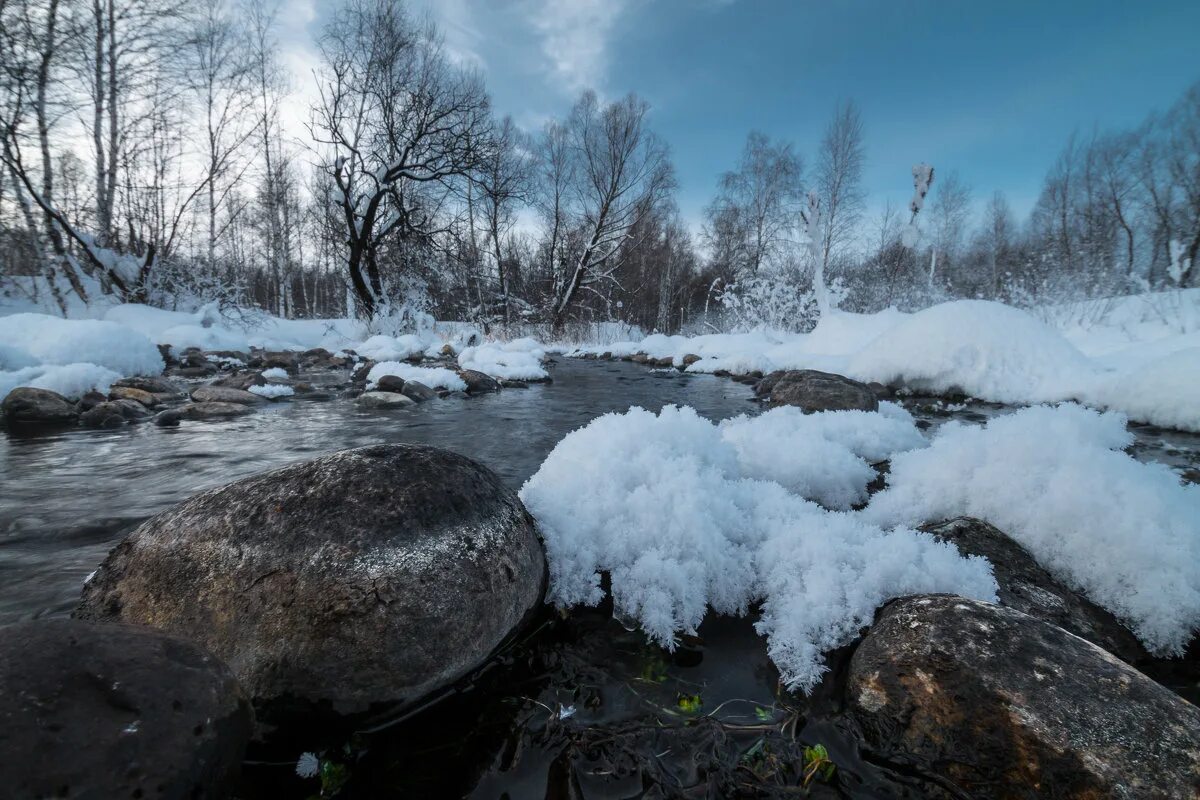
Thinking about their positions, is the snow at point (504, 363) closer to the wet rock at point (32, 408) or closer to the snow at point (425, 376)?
the snow at point (425, 376)

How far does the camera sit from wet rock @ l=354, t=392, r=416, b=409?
6.14 metres

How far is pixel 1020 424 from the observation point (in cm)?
238

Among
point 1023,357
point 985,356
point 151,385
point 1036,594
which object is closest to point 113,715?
point 1036,594

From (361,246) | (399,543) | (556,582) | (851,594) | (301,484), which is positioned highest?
(361,246)

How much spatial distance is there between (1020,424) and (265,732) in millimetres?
3255

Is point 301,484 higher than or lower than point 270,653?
higher

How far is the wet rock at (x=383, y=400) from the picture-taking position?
6.14 metres

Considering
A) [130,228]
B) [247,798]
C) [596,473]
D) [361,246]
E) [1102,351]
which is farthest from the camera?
[361,246]

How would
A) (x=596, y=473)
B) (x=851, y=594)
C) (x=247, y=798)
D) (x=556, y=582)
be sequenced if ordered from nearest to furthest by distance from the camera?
(x=247, y=798) → (x=851, y=594) → (x=556, y=582) → (x=596, y=473)

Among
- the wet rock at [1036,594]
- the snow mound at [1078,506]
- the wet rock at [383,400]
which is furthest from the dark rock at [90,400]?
the wet rock at [1036,594]

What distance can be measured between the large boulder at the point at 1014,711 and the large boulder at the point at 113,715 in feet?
4.98

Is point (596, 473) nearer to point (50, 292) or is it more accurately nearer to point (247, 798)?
point (247, 798)

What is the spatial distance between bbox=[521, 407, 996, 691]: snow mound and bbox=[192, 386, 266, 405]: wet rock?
5423 mm

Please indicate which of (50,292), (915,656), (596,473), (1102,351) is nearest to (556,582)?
(596,473)
